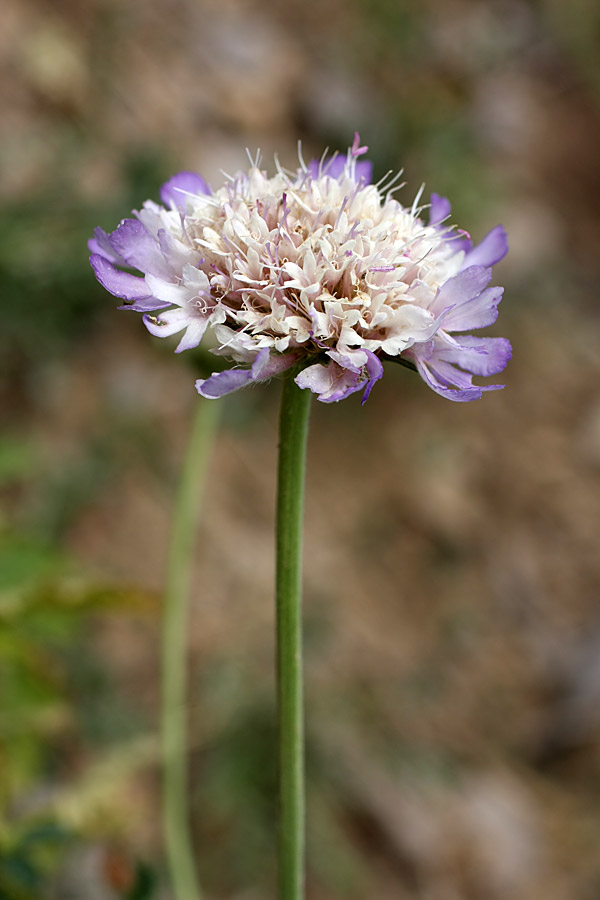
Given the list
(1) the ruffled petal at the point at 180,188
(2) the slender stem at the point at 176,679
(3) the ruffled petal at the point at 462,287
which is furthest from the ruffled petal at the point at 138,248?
(2) the slender stem at the point at 176,679

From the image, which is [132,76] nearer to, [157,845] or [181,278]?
[157,845]

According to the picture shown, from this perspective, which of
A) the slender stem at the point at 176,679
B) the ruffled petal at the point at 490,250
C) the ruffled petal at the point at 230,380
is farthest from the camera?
the slender stem at the point at 176,679

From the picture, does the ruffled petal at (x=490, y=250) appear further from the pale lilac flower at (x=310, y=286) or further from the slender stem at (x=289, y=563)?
the slender stem at (x=289, y=563)

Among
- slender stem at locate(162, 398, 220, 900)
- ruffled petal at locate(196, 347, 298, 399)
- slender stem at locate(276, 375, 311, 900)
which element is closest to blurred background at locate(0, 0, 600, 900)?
slender stem at locate(162, 398, 220, 900)

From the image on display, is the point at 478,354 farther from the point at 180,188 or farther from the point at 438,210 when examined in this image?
the point at 180,188

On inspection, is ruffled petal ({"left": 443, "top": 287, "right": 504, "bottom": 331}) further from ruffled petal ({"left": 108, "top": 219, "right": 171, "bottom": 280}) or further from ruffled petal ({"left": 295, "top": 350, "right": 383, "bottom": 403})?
ruffled petal ({"left": 108, "top": 219, "right": 171, "bottom": 280})

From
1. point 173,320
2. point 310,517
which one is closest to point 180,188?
point 173,320

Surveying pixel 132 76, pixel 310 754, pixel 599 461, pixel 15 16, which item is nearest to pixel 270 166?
pixel 132 76
